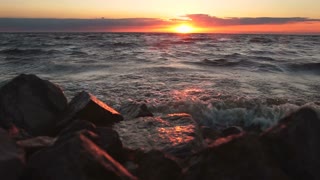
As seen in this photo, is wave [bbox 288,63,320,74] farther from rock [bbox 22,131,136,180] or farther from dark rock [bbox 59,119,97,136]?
rock [bbox 22,131,136,180]

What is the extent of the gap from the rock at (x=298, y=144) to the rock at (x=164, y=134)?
1.28 m

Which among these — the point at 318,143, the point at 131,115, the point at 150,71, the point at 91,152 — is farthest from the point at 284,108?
the point at 150,71

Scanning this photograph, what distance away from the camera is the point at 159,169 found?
3.69 meters

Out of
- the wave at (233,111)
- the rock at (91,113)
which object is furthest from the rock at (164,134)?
the wave at (233,111)

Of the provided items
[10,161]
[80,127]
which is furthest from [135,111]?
[10,161]

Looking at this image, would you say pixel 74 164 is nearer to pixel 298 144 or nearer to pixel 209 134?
pixel 298 144

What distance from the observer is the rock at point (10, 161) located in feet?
10.2

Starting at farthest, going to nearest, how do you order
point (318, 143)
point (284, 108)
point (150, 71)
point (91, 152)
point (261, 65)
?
point (261, 65), point (150, 71), point (284, 108), point (318, 143), point (91, 152)

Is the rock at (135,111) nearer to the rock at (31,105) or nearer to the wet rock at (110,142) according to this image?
the rock at (31,105)

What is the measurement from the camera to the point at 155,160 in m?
3.78

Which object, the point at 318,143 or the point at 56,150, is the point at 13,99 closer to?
the point at 56,150

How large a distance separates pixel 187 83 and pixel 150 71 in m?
3.60

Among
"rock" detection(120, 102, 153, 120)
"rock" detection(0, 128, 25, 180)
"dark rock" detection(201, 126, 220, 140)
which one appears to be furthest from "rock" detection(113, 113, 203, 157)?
"rock" detection(0, 128, 25, 180)

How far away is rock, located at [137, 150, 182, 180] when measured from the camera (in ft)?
12.0
